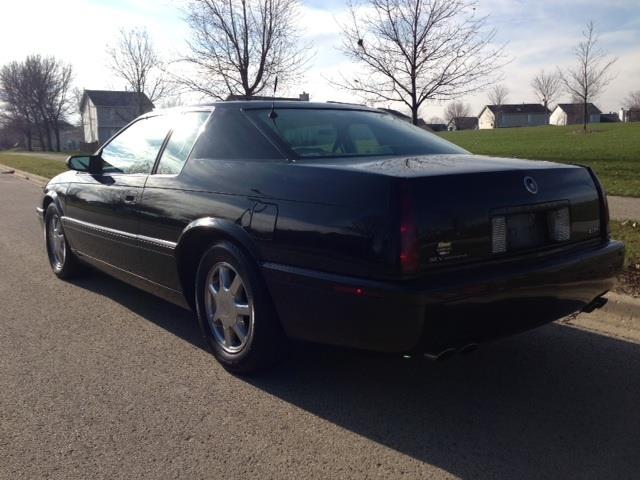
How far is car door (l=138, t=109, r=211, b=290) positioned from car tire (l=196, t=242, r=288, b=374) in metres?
0.30

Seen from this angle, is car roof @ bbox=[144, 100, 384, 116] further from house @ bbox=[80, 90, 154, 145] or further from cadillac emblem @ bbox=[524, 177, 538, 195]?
house @ bbox=[80, 90, 154, 145]

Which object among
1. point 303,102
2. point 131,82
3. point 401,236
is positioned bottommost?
point 401,236

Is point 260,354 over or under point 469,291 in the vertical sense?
under

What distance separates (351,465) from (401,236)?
3.28 feet

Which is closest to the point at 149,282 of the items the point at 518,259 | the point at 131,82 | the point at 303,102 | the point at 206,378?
the point at 206,378

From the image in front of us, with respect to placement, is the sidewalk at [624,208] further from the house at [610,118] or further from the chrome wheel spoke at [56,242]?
the house at [610,118]

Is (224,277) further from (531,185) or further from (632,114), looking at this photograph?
(632,114)

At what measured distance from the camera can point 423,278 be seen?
2.70 m

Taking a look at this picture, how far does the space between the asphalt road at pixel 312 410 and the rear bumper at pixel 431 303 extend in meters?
0.44

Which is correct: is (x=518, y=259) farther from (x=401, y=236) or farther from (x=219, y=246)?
(x=219, y=246)

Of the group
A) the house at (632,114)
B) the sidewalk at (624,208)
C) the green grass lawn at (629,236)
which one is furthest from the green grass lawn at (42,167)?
the house at (632,114)

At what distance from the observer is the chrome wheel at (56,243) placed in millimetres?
5761

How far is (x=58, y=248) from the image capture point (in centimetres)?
595

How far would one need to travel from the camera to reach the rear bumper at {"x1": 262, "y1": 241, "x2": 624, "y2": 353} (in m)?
2.67
